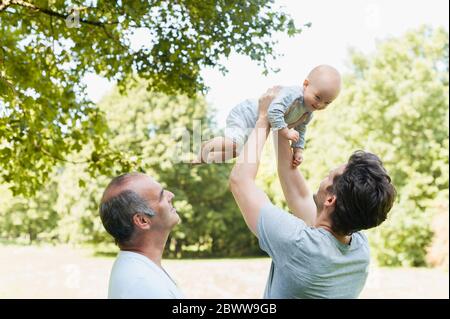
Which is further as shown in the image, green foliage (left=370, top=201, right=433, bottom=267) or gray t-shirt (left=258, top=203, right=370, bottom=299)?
green foliage (left=370, top=201, right=433, bottom=267)

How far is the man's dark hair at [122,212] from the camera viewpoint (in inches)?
85.9

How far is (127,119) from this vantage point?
2527 centimetres

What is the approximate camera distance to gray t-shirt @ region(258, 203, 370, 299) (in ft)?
6.75

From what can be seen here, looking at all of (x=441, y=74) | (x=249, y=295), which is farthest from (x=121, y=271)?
(x=441, y=74)

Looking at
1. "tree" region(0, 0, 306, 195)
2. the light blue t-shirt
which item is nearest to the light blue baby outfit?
the light blue t-shirt

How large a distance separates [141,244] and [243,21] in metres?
2.43

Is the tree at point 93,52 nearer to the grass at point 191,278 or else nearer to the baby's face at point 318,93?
the baby's face at point 318,93

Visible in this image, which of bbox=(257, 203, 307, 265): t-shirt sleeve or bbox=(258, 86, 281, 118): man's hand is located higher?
bbox=(258, 86, 281, 118): man's hand

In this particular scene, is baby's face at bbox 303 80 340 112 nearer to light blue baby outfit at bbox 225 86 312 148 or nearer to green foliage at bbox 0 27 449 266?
light blue baby outfit at bbox 225 86 312 148

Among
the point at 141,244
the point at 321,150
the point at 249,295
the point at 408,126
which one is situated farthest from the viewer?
the point at 321,150

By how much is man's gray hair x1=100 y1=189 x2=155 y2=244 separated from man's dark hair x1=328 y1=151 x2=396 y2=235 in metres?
0.73

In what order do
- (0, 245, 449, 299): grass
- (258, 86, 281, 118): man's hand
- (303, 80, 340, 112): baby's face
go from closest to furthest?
(258, 86, 281, 118): man's hand → (303, 80, 340, 112): baby's face → (0, 245, 449, 299): grass

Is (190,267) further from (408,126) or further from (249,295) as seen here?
(408,126)

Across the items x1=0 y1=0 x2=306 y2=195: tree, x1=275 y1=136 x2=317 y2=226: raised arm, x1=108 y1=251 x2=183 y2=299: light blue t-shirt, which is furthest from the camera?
x1=0 y1=0 x2=306 y2=195: tree
